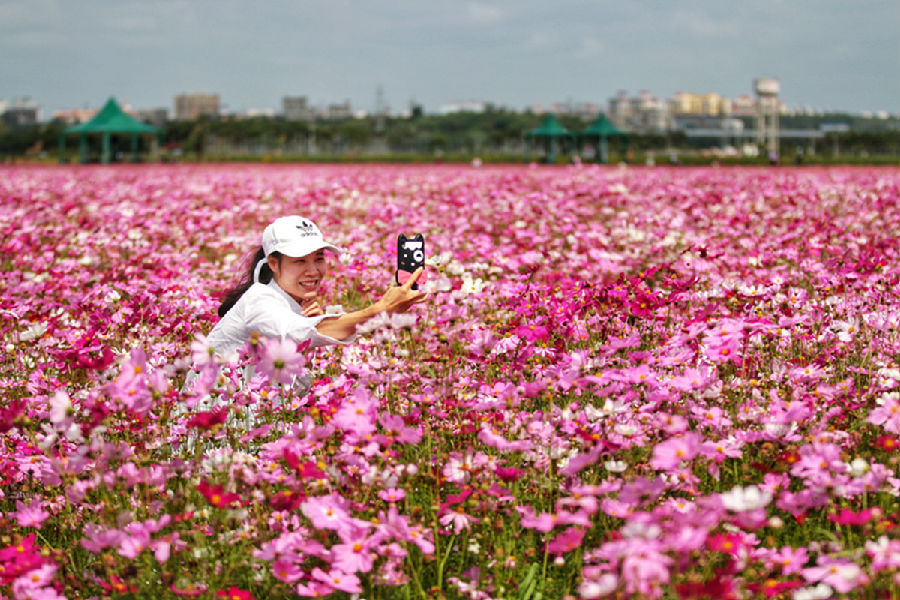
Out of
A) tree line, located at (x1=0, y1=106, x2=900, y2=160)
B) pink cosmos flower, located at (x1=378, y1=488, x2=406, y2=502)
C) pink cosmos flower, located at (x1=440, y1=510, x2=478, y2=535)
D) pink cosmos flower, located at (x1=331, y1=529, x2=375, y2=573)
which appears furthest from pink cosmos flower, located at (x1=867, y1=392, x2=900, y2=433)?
tree line, located at (x1=0, y1=106, x2=900, y2=160)

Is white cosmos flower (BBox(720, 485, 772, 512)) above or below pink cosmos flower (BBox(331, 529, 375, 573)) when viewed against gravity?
above

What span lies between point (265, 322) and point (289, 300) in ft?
0.84

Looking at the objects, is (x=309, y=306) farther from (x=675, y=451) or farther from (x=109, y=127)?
(x=109, y=127)

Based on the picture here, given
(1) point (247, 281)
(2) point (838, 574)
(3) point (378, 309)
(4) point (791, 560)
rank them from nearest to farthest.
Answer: (2) point (838, 574)
(4) point (791, 560)
(3) point (378, 309)
(1) point (247, 281)

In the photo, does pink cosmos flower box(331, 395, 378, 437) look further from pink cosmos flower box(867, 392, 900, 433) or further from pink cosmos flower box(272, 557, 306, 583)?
pink cosmos flower box(867, 392, 900, 433)

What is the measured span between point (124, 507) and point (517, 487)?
43.7 inches

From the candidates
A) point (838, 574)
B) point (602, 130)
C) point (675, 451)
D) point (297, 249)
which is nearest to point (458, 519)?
point (675, 451)

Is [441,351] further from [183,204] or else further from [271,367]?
[183,204]

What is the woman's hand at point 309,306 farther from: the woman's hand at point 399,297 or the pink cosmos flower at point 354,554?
the pink cosmos flower at point 354,554

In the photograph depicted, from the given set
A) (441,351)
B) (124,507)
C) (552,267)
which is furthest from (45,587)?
(552,267)

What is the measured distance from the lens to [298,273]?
3.37 meters

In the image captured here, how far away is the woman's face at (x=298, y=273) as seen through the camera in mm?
3365

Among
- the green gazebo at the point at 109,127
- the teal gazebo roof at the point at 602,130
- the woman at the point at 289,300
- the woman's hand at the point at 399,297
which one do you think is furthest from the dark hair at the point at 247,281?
the green gazebo at the point at 109,127

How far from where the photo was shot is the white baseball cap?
324cm
